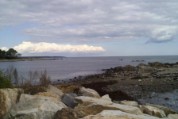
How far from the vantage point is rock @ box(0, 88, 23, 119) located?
32.8 feet

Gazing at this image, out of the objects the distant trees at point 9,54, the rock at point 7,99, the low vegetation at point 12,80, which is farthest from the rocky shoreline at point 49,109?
the distant trees at point 9,54

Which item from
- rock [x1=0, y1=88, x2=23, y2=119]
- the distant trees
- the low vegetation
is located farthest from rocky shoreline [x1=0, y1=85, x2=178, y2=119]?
the distant trees

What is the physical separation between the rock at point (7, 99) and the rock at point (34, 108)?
28 cm

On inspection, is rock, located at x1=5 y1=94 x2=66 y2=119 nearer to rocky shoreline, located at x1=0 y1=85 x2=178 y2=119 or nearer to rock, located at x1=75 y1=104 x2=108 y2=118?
rocky shoreline, located at x1=0 y1=85 x2=178 y2=119

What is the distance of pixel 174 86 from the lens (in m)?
29.2

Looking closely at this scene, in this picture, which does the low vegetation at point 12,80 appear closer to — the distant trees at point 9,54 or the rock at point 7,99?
the rock at point 7,99

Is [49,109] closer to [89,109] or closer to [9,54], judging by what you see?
[89,109]

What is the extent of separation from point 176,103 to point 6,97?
1206cm

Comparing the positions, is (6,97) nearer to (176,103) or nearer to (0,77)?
(0,77)

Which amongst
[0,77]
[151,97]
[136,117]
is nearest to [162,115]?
[136,117]

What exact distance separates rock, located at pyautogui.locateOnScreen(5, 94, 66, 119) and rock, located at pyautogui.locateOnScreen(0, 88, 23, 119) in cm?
28

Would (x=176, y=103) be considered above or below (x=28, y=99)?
below

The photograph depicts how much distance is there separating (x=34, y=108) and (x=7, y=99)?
1.16 meters

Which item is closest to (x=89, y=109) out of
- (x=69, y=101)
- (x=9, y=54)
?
(x=69, y=101)
